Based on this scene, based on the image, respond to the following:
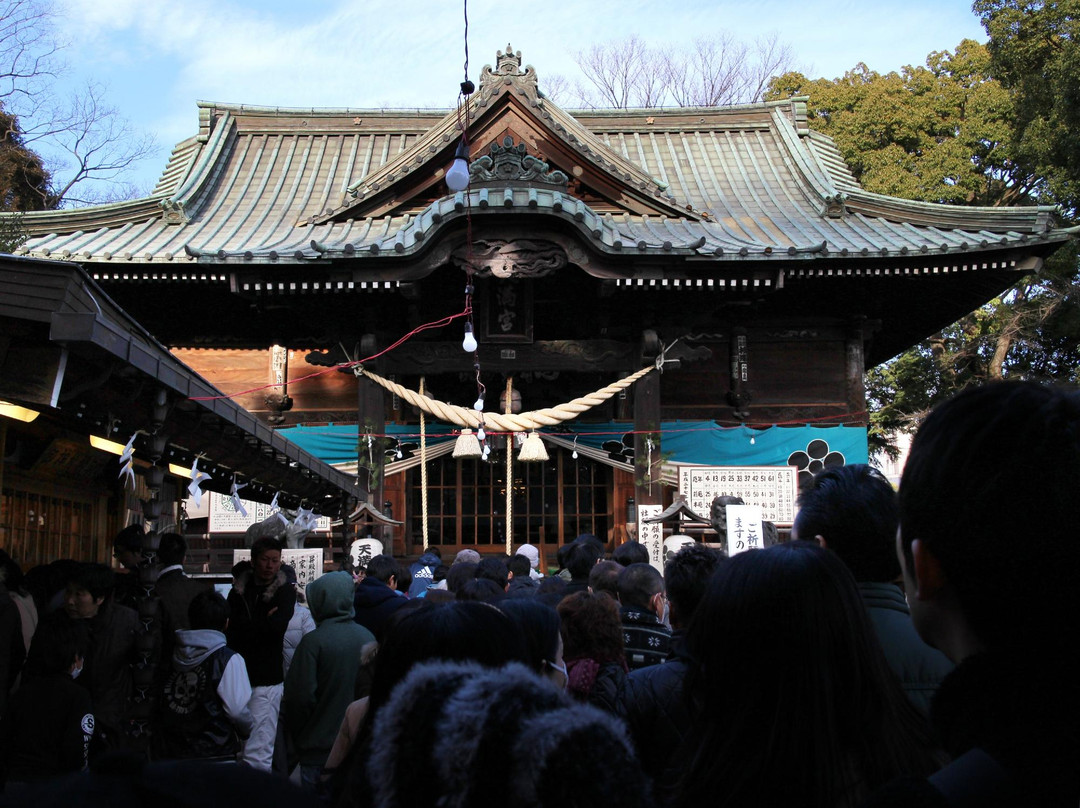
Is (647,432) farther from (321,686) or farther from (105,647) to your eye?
(105,647)

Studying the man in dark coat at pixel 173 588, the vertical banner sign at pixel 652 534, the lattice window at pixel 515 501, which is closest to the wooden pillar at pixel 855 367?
the lattice window at pixel 515 501

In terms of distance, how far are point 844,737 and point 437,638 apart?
890 millimetres

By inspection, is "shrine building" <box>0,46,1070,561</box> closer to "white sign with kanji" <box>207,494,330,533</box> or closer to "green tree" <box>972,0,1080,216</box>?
"white sign with kanji" <box>207,494,330,533</box>

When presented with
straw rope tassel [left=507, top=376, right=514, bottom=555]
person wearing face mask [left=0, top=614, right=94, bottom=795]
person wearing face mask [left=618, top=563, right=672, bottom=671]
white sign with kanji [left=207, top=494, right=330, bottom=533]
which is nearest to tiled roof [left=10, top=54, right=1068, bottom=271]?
straw rope tassel [left=507, top=376, right=514, bottom=555]

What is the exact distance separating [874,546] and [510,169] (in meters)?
10.1

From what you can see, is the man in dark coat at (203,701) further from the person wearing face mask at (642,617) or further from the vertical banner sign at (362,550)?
the vertical banner sign at (362,550)

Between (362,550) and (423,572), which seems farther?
(362,550)

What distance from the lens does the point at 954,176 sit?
2095cm

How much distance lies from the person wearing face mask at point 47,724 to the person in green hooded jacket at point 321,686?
0.98 meters

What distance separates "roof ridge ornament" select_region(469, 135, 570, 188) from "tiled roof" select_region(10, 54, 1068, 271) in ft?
0.63

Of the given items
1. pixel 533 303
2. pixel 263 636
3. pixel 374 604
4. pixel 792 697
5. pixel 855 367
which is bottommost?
pixel 263 636

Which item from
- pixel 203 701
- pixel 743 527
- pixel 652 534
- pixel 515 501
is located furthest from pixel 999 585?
pixel 515 501

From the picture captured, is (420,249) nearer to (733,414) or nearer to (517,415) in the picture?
(517,415)

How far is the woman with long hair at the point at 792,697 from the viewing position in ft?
5.83
